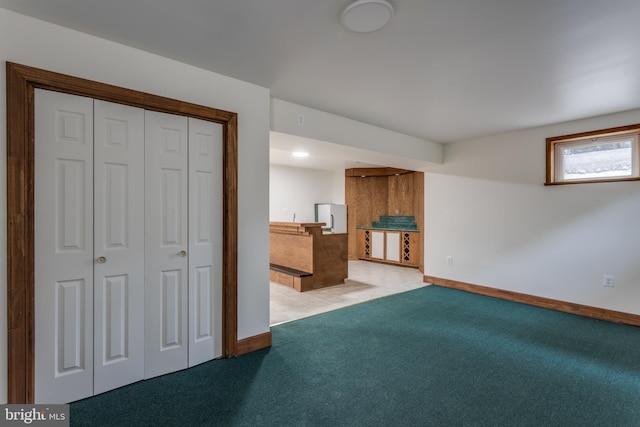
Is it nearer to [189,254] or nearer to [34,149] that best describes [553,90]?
[189,254]

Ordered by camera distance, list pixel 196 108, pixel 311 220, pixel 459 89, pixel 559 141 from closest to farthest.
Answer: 1. pixel 196 108
2. pixel 459 89
3. pixel 559 141
4. pixel 311 220

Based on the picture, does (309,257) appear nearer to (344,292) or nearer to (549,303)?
(344,292)

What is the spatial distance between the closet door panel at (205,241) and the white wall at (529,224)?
3.91 meters

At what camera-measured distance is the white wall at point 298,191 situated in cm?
734

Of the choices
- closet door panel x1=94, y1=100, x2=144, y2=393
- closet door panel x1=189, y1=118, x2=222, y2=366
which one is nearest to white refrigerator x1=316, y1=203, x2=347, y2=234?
closet door panel x1=189, y1=118, x2=222, y2=366

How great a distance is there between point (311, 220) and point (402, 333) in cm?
519

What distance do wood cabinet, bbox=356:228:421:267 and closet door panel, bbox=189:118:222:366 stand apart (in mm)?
5250

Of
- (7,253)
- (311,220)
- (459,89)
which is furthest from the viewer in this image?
(311,220)

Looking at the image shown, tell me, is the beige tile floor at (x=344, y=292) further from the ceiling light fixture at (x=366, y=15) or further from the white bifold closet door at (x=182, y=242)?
the ceiling light fixture at (x=366, y=15)

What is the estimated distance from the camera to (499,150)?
450cm

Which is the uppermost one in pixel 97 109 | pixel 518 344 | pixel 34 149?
pixel 97 109

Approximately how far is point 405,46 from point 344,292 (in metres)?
3.57

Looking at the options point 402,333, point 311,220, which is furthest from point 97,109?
point 311,220

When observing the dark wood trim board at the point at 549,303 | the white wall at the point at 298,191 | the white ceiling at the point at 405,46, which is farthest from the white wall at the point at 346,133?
the white wall at the point at 298,191
